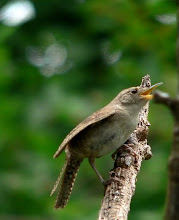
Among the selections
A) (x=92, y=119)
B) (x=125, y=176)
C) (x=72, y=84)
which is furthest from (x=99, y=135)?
(x=72, y=84)

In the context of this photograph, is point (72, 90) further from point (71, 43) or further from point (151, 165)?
point (151, 165)

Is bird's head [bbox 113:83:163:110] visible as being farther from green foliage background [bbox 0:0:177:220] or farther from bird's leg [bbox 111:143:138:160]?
green foliage background [bbox 0:0:177:220]

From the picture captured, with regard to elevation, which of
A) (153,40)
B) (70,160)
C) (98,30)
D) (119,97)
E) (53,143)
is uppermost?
(98,30)

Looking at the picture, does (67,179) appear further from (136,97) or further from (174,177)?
(174,177)

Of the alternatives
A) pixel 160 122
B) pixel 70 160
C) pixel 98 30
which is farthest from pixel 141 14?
pixel 70 160

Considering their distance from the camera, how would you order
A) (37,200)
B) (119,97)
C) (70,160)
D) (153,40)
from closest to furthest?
(70,160)
(119,97)
(37,200)
(153,40)
